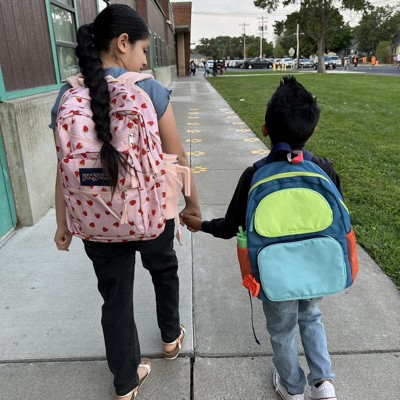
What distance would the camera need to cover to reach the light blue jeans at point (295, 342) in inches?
70.8

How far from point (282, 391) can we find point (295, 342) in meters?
0.28

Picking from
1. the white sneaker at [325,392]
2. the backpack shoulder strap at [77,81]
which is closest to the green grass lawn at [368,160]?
the white sneaker at [325,392]

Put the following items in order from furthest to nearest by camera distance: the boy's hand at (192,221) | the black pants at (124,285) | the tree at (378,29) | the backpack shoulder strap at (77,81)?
the tree at (378,29) < the boy's hand at (192,221) < the black pants at (124,285) < the backpack shoulder strap at (77,81)

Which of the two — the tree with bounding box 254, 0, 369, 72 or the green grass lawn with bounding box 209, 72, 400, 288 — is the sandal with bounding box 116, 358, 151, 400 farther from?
the tree with bounding box 254, 0, 369, 72

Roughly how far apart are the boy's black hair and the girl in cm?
42

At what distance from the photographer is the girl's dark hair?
4.53ft

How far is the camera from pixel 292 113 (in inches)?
61.4

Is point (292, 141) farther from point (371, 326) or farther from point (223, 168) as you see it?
point (223, 168)

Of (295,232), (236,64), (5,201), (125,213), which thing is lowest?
(236,64)

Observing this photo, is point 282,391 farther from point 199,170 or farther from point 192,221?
point 199,170

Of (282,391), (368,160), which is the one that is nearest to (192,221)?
(282,391)

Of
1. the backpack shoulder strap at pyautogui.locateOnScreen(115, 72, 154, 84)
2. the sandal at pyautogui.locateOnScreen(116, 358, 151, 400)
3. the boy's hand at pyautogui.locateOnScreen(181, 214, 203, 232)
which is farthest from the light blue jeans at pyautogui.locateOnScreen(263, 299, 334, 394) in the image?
the backpack shoulder strap at pyautogui.locateOnScreen(115, 72, 154, 84)

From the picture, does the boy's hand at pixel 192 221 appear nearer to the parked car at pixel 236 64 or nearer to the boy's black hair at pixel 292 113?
the boy's black hair at pixel 292 113

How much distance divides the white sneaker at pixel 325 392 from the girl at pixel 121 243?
0.79m
